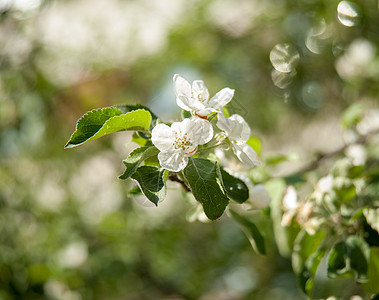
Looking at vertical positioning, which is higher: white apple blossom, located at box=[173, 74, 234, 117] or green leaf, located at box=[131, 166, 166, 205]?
white apple blossom, located at box=[173, 74, 234, 117]

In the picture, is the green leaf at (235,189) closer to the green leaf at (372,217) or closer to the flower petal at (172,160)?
the flower petal at (172,160)

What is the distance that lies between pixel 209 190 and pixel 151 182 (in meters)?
0.09

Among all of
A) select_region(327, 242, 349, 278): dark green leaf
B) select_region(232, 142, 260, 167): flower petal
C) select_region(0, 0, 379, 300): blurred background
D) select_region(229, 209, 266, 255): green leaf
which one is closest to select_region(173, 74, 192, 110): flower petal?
select_region(232, 142, 260, 167): flower petal

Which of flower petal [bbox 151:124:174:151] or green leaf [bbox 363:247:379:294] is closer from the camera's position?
flower petal [bbox 151:124:174:151]

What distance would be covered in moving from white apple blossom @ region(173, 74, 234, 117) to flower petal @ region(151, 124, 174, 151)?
0.05m

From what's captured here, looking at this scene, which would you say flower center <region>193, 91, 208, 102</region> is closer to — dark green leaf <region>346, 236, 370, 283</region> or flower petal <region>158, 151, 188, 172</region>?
flower petal <region>158, 151, 188, 172</region>

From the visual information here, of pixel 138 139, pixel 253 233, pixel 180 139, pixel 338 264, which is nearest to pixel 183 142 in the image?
pixel 180 139

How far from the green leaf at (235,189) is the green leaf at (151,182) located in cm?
13

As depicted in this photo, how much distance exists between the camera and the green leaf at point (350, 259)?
0.77 m

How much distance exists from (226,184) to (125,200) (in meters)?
1.51

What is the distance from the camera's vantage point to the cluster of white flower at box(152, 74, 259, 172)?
2.00 feet

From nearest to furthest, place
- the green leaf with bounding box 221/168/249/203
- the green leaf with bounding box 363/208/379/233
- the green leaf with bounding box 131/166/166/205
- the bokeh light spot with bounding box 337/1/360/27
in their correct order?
the green leaf with bounding box 131/166/166/205, the green leaf with bounding box 221/168/249/203, the green leaf with bounding box 363/208/379/233, the bokeh light spot with bounding box 337/1/360/27

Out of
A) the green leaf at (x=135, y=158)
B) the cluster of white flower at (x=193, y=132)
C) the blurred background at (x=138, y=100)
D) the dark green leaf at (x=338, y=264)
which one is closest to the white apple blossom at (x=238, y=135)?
the cluster of white flower at (x=193, y=132)

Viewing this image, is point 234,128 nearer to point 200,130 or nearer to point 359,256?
point 200,130
